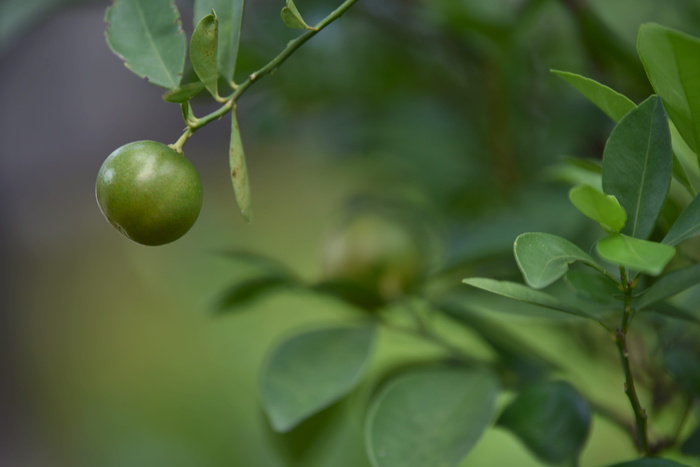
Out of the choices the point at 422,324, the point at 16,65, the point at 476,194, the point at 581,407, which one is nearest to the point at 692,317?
the point at 581,407

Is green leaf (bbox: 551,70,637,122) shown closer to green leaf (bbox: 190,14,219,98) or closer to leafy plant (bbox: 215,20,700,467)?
leafy plant (bbox: 215,20,700,467)

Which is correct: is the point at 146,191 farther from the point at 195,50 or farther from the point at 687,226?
the point at 687,226

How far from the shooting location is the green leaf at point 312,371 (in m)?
0.40

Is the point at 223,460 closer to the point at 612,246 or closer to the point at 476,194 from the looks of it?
the point at 476,194

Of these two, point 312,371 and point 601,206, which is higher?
point 601,206

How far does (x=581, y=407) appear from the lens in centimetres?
37

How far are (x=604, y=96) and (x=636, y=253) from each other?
0.24 ft

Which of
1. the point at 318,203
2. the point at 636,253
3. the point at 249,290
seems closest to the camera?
the point at 636,253

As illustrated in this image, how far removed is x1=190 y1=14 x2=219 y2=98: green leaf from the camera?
28 cm

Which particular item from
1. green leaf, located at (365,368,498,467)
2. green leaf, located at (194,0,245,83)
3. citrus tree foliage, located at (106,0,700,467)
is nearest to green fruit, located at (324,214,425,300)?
citrus tree foliage, located at (106,0,700,467)

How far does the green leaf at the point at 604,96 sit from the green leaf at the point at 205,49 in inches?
5.1

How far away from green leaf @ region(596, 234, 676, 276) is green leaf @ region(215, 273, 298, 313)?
262mm

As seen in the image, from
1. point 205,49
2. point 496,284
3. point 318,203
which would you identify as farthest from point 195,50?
point 318,203

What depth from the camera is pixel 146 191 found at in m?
0.27
